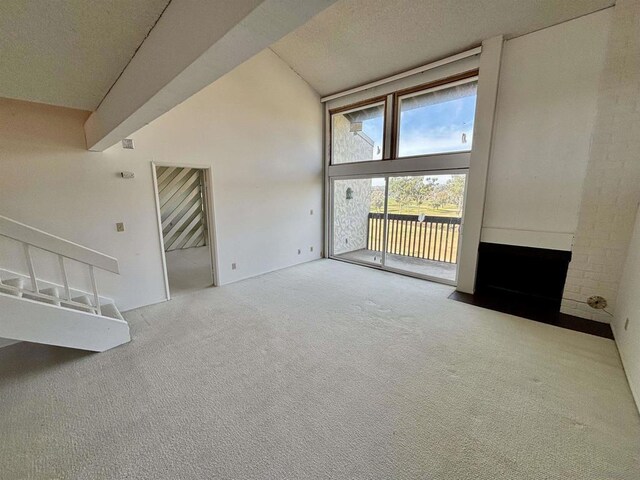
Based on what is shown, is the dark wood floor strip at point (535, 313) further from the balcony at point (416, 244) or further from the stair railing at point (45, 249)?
the stair railing at point (45, 249)

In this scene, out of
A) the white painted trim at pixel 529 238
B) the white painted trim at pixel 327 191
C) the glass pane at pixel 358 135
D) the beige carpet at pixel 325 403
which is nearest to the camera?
the beige carpet at pixel 325 403

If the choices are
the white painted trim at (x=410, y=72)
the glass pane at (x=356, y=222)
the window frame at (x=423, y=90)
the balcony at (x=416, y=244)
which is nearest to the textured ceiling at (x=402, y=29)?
the white painted trim at (x=410, y=72)

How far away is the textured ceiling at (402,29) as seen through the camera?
287cm

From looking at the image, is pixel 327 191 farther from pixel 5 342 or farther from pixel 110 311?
pixel 5 342

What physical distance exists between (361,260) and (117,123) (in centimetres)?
466

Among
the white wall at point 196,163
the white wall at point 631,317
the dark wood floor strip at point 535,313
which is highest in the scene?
the white wall at point 196,163

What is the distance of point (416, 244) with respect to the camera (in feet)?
18.7

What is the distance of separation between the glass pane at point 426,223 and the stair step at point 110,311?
444 cm

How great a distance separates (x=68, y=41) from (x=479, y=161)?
→ 4238 millimetres

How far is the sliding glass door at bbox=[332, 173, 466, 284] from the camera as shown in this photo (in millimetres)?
4547

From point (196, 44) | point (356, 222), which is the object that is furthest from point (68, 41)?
point (356, 222)

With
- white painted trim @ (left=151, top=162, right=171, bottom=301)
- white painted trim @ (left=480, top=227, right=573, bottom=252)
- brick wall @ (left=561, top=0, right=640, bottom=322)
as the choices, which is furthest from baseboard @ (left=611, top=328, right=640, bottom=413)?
white painted trim @ (left=151, top=162, right=171, bottom=301)

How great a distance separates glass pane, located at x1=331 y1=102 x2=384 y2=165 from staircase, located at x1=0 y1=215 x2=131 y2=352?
448 cm

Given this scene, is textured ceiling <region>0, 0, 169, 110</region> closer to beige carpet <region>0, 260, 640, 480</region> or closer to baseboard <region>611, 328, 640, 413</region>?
beige carpet <region>0, 260, 640, 480</region>
